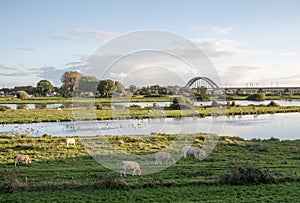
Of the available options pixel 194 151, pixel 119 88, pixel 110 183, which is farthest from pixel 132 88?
pixel 194 151

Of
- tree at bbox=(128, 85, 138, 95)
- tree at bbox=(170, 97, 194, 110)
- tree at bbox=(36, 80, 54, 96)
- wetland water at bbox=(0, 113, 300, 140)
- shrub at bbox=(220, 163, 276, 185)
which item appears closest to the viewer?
shrub at bbox=(220, 163, 276, 185)

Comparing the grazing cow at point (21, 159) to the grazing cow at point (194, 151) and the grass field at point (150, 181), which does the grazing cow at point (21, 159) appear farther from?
the grazing cow at point (194, 151)

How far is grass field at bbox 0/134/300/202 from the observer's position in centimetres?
1082

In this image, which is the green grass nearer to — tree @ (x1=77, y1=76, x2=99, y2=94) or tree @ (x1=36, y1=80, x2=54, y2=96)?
tree @ (x1=77, y1=76, x2=99, y2=94)

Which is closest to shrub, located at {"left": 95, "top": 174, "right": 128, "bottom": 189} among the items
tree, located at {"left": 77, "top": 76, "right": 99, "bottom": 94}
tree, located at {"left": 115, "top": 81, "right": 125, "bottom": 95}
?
tree, located at {"left": 115, "top": 81, "right": 125, "bottom": 95}

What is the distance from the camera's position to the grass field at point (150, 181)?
426 inches

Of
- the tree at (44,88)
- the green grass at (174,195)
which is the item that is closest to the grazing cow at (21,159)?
the green grass at (174,195)

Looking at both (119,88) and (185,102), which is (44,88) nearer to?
(185,102)

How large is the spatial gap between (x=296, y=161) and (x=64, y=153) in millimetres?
13086

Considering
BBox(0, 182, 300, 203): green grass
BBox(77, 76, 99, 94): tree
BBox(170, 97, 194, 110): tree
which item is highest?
BBox(77, 76, 99, 94): tree

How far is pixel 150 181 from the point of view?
12289 mm

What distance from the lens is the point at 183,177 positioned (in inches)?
523

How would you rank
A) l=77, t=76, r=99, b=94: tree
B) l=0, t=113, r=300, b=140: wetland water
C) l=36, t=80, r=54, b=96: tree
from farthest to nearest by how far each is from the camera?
l=36, t=80, r=54, b=96: tree, l=0, t=113, r=300, b=140: wetland water, l=77, t=76, r=99, b=94: tree

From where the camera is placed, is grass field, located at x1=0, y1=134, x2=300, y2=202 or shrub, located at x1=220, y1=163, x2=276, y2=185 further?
shrub, located at x1=220, y1=163, x2=276, y2=185
